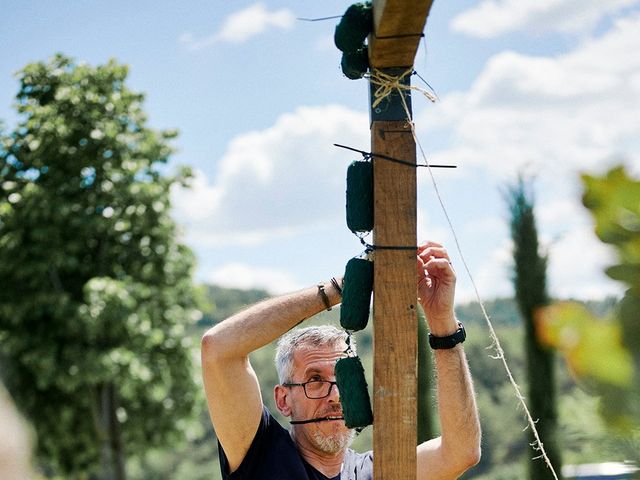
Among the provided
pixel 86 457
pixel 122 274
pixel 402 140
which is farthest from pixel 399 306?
pixel 86 457

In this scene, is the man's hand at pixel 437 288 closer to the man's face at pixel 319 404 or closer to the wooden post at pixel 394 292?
the wooden post at pixel 394 292

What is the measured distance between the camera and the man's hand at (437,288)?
2273 millimetres

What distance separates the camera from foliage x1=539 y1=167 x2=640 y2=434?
0.55m

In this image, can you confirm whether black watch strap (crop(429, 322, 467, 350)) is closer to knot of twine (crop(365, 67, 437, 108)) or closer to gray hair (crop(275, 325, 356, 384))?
gray hair (crop(275, 325, 356, 384))

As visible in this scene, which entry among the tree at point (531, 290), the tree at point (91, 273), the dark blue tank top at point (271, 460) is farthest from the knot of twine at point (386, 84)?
the tree at point (91, 273)

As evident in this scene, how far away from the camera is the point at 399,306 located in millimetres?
1980

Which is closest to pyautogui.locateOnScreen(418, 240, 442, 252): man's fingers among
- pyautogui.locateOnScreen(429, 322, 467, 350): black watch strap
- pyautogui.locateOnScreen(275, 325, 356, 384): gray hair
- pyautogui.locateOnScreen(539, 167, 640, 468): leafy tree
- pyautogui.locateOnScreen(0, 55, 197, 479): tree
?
pyautogui.locateOnScreen(429, 322, 467, 350): black watch strap

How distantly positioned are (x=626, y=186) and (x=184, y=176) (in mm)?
11563

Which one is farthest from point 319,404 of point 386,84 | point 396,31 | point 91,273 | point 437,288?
point 91,273

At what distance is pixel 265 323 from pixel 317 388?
0.42m

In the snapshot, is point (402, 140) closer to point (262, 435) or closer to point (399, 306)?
point (399, 306)

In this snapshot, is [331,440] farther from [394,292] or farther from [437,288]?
[394,292]

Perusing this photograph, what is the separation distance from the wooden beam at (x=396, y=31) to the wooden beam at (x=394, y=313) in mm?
163

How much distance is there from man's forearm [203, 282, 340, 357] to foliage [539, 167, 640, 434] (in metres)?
1.60
